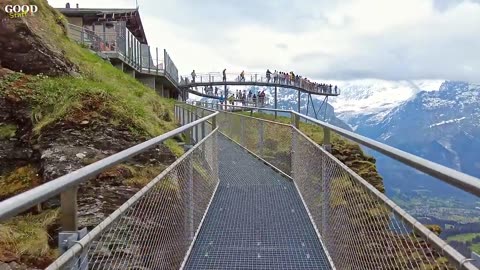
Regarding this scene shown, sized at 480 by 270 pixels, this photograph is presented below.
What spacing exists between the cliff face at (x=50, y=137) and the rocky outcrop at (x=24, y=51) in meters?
0.02

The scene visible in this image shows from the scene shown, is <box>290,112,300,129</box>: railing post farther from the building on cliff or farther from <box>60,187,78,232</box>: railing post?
the building on cliff

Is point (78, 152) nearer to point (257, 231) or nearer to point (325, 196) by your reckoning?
point (257, 231)

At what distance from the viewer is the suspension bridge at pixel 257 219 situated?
2.04 meters

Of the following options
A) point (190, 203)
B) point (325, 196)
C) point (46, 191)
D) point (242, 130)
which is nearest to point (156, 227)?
point (190, 203)

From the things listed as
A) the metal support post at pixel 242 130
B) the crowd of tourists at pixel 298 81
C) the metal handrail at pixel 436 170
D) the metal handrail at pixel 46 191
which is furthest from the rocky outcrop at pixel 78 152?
the crowd of tourists at pixel 298 81

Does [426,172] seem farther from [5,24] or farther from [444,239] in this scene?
[5,24]

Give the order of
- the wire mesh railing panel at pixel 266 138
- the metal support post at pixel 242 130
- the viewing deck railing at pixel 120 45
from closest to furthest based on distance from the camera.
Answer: the wire mesh railing panel at pixel 266 138 < the metal support post at pixel 242 130 < the viewing deck railing at pixel 120 45

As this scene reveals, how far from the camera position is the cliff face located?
5.65m

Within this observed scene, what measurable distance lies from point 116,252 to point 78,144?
4496mm

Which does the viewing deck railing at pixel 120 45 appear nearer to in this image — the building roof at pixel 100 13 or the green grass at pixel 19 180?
the building roof at pixel 100 13

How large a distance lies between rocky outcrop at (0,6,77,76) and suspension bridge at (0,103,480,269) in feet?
12.8

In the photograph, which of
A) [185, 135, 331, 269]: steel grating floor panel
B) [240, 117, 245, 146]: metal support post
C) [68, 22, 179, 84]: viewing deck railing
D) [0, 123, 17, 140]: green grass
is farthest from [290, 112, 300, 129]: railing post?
[68, 22, 179, 84]: viewing deck railing

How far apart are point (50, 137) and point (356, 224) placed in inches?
197

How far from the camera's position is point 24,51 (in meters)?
9.73
